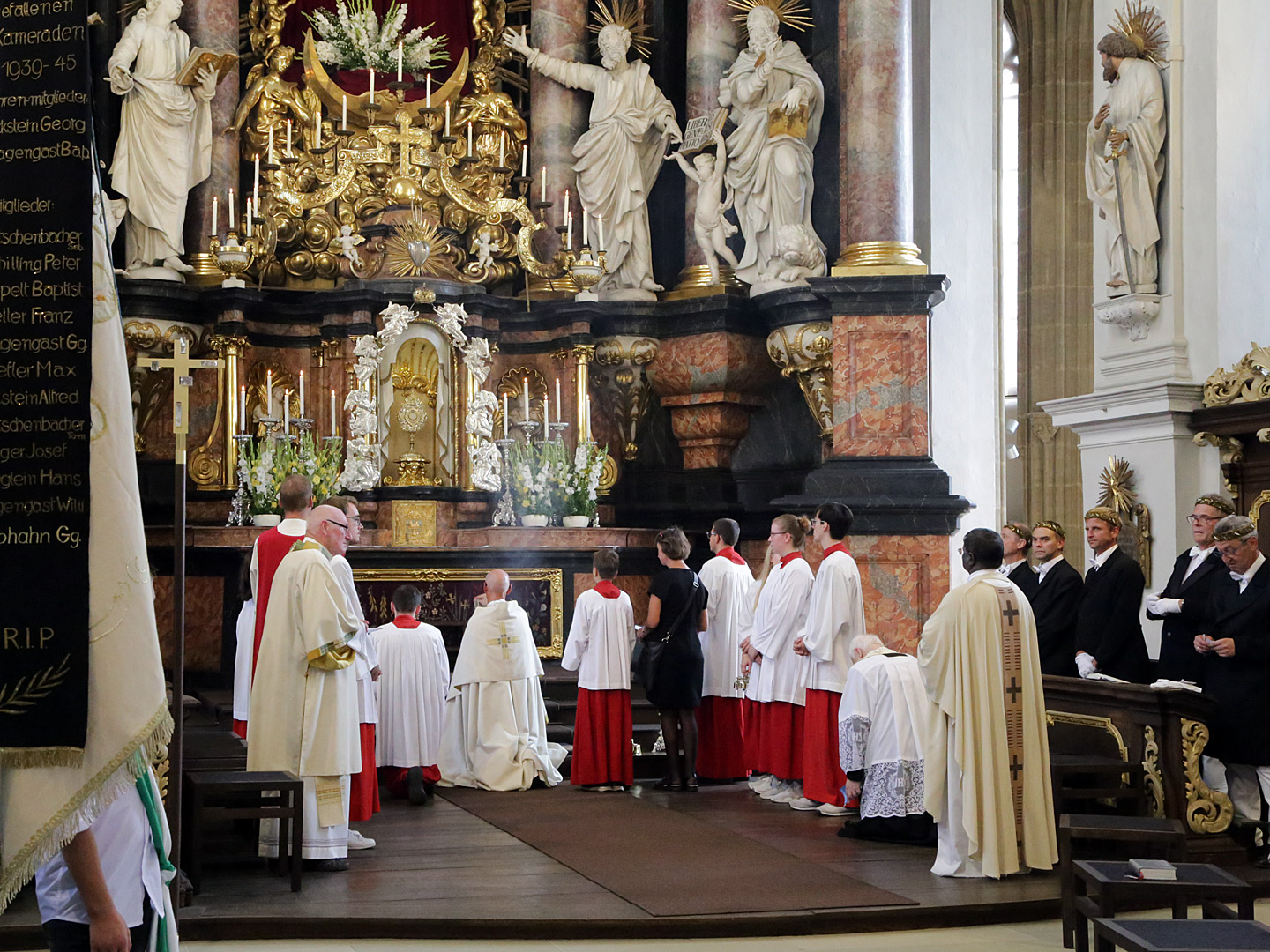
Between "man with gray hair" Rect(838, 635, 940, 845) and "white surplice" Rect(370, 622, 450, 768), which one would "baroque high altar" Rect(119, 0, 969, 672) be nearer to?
"white surplice" Rect(370, 622, 450, 768)

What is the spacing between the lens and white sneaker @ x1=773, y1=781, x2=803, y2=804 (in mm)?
9125

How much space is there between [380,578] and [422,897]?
5775 millimetres

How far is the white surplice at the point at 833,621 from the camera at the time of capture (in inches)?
346

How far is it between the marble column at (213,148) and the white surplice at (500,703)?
198 inches

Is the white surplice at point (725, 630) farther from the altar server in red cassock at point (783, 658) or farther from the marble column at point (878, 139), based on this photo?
the marble column at point (878, 139)

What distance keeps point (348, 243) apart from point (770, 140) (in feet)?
12.1

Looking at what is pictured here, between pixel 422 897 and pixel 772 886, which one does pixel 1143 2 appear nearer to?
pixel 772 886

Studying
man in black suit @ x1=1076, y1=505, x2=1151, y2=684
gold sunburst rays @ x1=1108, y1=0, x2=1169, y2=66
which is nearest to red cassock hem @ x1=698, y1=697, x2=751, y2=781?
man in black suit @ x1=1076, y1=505, x2=1151, y2=684

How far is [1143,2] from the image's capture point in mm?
11016

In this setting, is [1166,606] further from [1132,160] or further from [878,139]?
[878,139]

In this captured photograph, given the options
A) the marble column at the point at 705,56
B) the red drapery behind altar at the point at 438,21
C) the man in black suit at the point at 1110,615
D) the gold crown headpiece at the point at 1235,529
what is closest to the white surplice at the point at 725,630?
the man in black suit at the point at 1110,615

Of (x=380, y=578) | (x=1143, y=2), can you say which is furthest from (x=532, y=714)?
(x=1143, y=2)

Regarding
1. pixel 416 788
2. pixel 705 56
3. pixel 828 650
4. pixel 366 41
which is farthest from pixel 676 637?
pixel 366 41

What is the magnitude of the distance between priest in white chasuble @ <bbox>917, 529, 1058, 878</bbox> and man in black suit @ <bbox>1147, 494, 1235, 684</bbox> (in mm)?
1320
